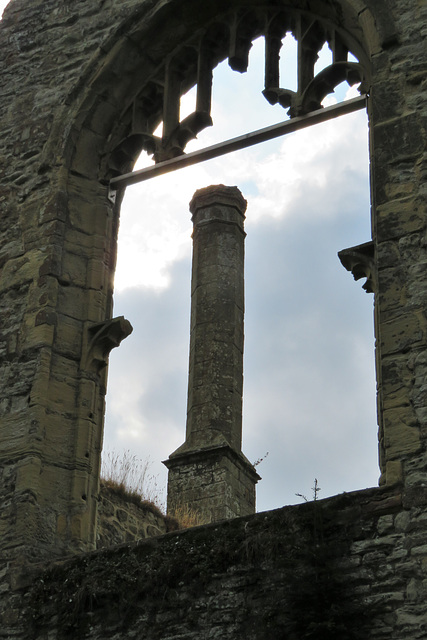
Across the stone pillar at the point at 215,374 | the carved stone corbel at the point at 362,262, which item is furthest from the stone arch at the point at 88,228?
the stone pillar at the point at 215,374

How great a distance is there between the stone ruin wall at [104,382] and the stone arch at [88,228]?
0.04 feet

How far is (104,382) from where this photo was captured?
25.3 ft

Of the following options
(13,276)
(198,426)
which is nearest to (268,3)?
(13,276)

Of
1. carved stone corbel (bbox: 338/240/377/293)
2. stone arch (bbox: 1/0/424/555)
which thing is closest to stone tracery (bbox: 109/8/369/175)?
stone arch (bbox: 1/0/424/555)

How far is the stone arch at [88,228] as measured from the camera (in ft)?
22.3

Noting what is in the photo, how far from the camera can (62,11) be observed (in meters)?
8.81

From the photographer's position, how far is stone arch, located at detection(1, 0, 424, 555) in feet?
22.3

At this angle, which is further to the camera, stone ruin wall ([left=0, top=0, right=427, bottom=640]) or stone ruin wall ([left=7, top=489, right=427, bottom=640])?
stone ruin wall ([left=0, top=0, right=427, bottom=640])

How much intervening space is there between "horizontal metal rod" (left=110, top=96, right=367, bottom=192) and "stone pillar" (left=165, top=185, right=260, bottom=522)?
12.6 ft

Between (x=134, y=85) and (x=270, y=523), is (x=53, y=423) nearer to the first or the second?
(x=270, y=523)

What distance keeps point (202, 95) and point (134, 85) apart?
0.52m

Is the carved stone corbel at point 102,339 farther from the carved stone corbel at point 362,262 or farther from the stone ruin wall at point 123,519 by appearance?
the carved stone corbel at point 362,262

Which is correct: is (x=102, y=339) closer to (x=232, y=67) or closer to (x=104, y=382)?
(x=104, y=382)

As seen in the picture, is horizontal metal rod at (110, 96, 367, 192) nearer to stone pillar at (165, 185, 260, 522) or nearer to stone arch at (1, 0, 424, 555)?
stone arch at (1, 0, 424, 555)
